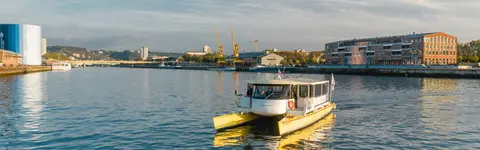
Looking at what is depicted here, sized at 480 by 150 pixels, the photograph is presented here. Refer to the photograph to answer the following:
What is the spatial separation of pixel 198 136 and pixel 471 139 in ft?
50.3

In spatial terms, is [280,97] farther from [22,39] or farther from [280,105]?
[22,39]

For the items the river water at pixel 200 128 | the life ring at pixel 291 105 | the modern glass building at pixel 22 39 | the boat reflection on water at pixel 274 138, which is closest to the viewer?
the boat reflection on water at pixel 274 138

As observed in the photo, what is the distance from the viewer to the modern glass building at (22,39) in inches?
5999

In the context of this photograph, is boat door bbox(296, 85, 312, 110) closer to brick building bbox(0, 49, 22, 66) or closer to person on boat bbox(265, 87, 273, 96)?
person on boat bbox(265, 87, 273, 96)

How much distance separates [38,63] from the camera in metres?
169

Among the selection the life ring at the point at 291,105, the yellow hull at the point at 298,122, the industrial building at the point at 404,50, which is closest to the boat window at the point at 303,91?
the yellow hull at the point at 298,122

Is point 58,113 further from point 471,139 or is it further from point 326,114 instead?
point 471,139

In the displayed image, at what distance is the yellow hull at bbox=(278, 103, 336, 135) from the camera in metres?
23.7

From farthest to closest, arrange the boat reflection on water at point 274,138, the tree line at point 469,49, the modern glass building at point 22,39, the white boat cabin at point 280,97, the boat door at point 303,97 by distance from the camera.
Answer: the tree line at point 469,49, the modern glass building at point 22,39, the boat door at point 303,97, the white boat cabin at point 280,97, the boat reflection on water at point 274,138

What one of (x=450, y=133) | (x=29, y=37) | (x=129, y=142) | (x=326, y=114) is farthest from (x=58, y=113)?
(x=29, y=37)

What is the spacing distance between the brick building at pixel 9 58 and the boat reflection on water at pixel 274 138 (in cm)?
11789

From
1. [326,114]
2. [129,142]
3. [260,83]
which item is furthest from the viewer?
[326,114]

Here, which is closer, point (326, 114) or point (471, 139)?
point (471, 139)

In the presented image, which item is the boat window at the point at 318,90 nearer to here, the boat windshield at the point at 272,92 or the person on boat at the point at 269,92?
the boat windshield at the point at 272,92
